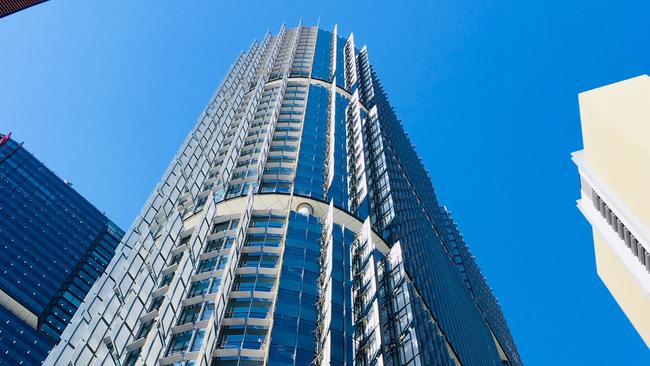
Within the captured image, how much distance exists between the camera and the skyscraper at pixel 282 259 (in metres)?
52.6

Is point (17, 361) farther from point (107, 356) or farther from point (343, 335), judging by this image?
point (343, 335)

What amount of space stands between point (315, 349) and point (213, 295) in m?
11.1

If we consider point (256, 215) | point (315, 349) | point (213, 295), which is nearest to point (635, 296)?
point (315, 349)

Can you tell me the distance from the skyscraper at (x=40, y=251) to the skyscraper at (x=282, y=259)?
206 feet

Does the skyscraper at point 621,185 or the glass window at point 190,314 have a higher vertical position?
the glass window at point 190,314

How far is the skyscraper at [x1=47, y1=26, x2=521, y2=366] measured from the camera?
52603 millimetres

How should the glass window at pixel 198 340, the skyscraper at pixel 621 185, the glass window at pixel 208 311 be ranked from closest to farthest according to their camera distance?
the skyscraper at pixel 621 185, the glass window at pixel 198 340, the glass window at pixel 208 311

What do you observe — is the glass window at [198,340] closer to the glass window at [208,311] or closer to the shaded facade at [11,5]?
the glass window at [208,311]

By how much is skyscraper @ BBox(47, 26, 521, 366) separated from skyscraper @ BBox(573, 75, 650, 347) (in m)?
30.8

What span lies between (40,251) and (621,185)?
152 meters

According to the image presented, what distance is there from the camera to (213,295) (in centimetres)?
5522

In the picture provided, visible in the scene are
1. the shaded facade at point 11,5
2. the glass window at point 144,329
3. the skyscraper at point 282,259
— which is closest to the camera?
the shaded facade at point 11,5

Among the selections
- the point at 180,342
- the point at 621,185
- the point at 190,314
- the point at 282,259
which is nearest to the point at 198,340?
the point at 180,342

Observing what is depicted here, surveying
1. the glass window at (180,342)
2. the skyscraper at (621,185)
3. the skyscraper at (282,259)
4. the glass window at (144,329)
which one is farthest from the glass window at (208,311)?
the skyscraper at (621,185)
